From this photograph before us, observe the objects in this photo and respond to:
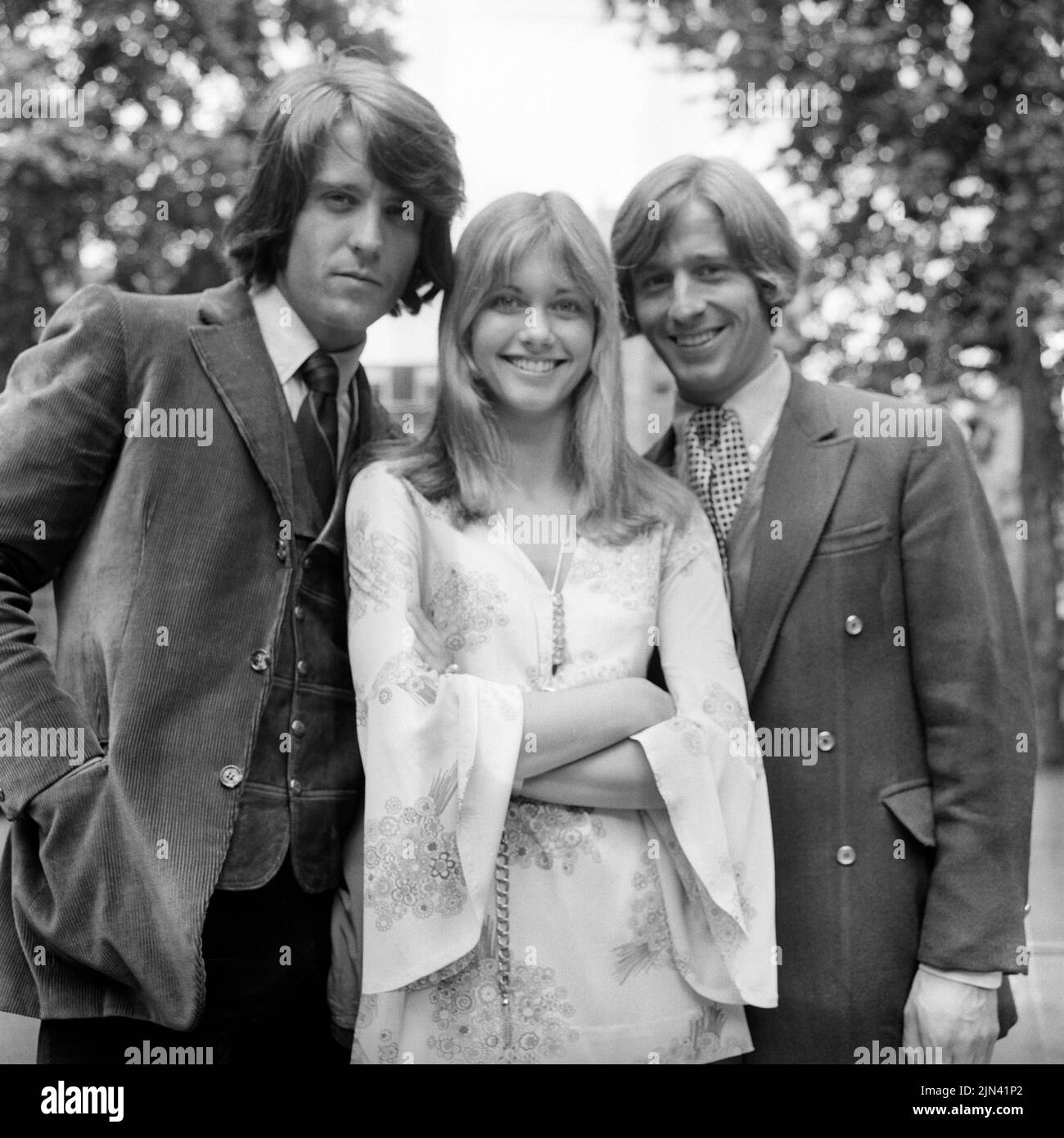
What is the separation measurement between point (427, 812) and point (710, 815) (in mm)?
450

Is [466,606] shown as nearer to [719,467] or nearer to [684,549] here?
[684,549]

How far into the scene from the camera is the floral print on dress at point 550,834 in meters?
2.11

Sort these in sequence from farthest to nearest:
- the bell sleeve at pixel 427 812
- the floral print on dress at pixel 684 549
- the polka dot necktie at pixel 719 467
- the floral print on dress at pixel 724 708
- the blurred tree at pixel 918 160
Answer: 1. the blurred tree at pixel 918 160
2. the polka dot necktie at pixel 719 467
3. the floral print on dress at pixel 684 549
4. the floral print on dress at pixel 724 708
5. the bell sleeve at pixel 427 812

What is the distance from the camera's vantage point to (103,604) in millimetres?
2121

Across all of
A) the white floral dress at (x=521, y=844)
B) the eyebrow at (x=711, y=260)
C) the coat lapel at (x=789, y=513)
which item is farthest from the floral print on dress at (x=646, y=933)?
the eyebrow at (x=711, y=260)

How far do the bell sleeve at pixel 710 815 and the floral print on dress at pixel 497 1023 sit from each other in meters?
0.22

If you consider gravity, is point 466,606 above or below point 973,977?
above

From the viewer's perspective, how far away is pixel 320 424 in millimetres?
2357

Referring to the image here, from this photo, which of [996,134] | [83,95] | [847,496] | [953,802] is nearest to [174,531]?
[847,496]

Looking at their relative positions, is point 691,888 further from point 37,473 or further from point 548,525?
point 37,473

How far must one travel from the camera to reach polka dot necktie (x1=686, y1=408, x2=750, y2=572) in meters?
2.47

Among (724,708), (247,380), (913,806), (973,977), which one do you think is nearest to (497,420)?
(247,380)

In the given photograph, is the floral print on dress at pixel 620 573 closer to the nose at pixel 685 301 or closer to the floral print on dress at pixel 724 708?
the floral print on dress at pixel 724 708
